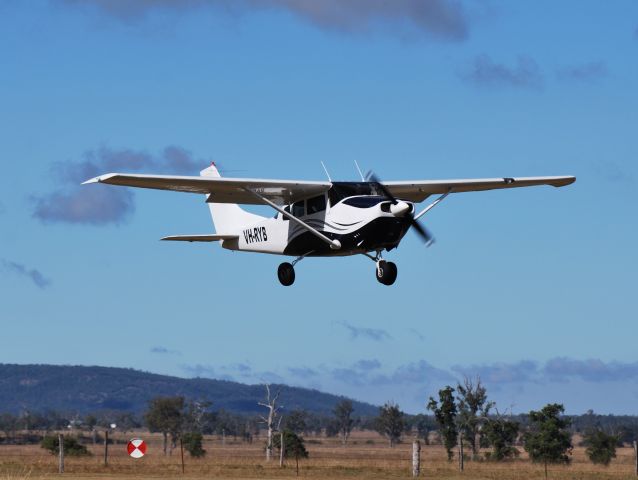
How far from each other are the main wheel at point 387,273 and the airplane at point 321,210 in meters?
0.03

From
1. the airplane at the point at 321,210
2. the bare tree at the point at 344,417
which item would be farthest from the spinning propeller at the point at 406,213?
the bare tree at the point at 344,417

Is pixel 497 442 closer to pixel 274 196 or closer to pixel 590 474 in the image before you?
pixel 590 474

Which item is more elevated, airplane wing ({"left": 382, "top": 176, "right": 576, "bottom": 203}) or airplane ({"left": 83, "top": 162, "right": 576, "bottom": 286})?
airplane wing ({"left": 382, "top": 176, "right": 576, "bottom": 203})

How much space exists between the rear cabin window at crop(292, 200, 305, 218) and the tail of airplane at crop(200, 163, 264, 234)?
4.28 metres

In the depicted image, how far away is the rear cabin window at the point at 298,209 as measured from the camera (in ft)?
121

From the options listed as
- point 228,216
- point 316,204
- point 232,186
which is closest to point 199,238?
point 232,186

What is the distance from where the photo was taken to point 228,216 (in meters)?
45.8

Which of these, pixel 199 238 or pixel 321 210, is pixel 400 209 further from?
pixel 199 238

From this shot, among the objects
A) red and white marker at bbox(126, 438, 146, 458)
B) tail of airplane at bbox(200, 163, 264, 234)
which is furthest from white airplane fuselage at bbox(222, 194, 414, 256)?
red and white marker at bbox(126, 438, 146, 458)

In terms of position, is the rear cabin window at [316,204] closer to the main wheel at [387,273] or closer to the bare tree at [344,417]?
the main wheel at [387,273]

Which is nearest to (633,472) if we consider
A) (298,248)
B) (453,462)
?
(453,462)

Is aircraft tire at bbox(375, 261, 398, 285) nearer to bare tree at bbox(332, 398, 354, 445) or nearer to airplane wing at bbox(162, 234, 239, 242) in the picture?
airplane wing at bbox(162, 234, 239, 242)

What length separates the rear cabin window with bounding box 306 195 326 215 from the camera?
3625 cm

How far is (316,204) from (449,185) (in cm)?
550
